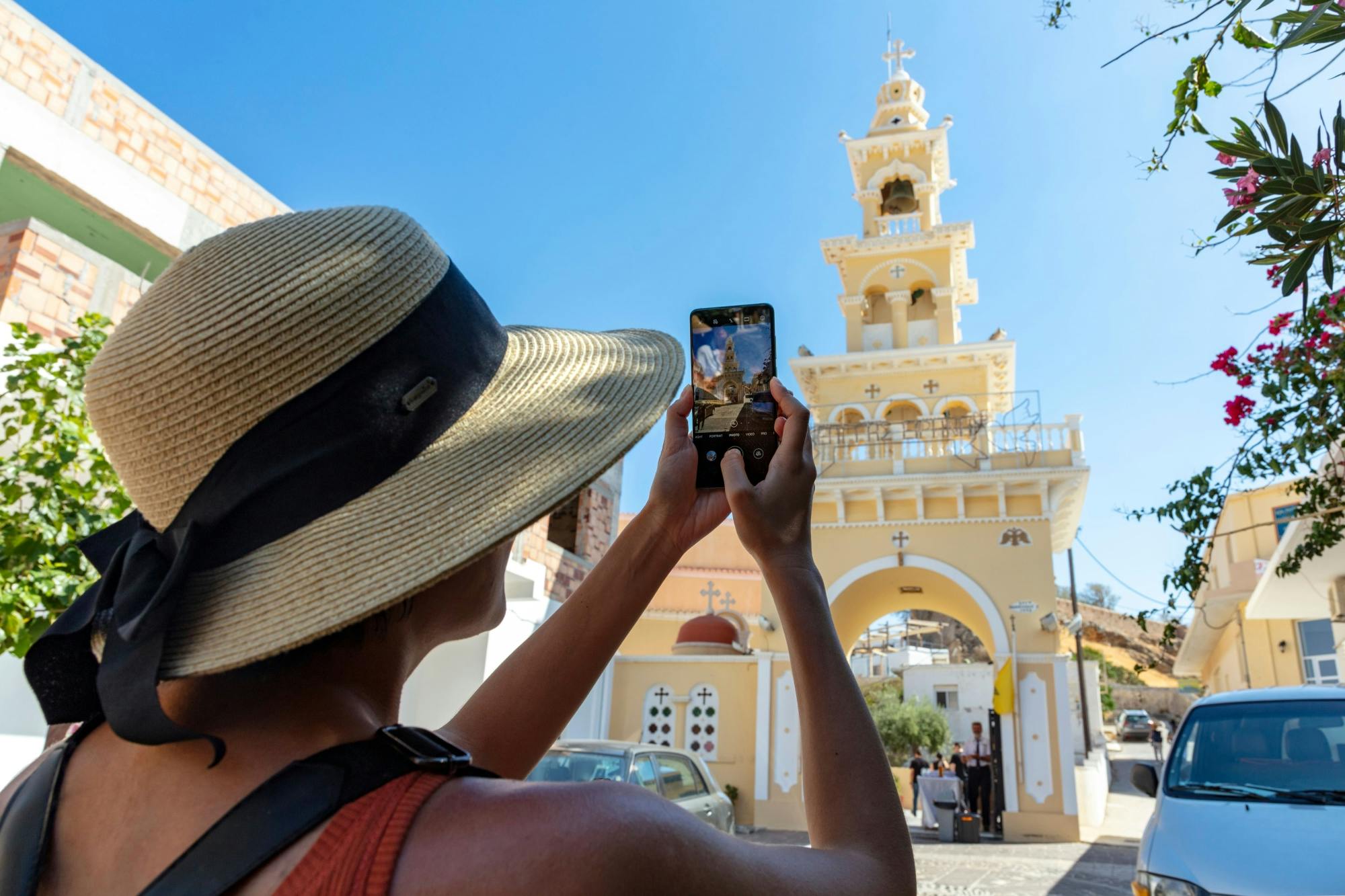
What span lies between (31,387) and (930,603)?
50.6ft

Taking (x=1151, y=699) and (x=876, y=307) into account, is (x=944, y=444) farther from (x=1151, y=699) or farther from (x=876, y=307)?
(x=1151, y=699)

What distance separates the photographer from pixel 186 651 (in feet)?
2.70

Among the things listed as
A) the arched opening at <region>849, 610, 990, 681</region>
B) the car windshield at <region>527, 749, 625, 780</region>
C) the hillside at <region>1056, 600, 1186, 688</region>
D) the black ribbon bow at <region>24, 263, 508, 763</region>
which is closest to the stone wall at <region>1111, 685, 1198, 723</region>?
the hillside at <region>1056, 600, 1186, 688</region>

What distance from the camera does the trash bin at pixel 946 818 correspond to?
12.7 m

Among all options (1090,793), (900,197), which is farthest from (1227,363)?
(900,197)

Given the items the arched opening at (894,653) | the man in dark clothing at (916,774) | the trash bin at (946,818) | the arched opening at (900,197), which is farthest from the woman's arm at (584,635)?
the arched opening at (894,653)

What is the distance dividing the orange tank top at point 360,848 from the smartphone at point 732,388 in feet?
2.30

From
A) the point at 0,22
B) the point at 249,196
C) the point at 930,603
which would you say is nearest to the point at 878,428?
the point at 930,603

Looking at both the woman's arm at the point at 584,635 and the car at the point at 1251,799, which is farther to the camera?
the car at the point at 1251,799

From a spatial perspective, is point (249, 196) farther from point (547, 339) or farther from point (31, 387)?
point (547, 339)

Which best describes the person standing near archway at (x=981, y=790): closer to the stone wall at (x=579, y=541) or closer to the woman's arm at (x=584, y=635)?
the stone wall at (x=579, y=541)

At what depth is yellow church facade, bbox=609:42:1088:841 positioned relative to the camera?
45.3 feet

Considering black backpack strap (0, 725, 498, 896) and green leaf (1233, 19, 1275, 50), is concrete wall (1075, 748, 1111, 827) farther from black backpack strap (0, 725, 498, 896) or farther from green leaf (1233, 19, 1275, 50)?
black backpack strap (0, 725, 498, 896)

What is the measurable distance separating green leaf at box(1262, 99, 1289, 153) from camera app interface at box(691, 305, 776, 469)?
1.53m
